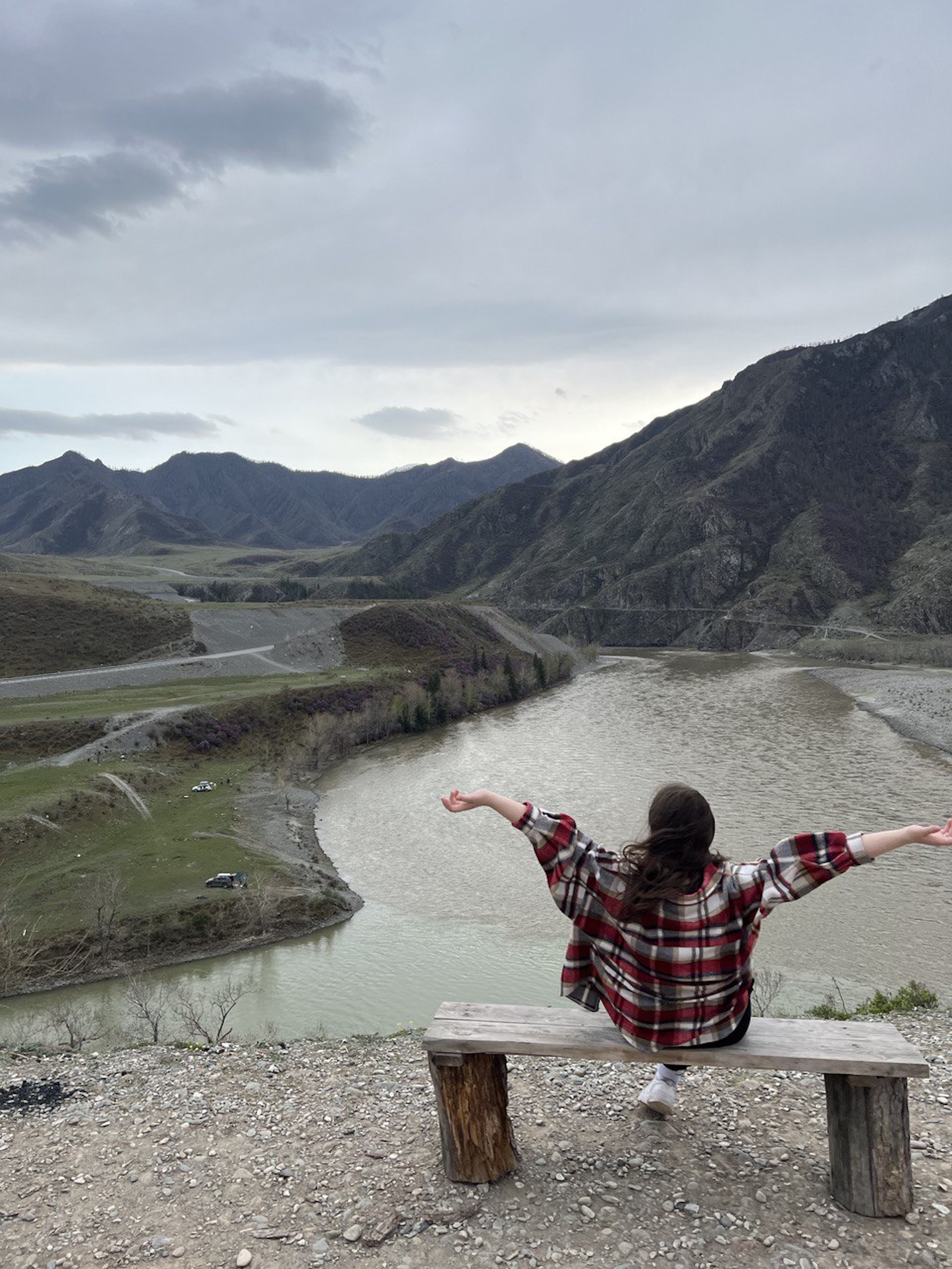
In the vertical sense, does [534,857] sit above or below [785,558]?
below

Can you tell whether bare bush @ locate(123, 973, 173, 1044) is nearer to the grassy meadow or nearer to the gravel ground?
the grassy meadow

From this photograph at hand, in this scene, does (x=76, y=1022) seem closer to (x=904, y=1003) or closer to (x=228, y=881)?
(x=228, y=881)

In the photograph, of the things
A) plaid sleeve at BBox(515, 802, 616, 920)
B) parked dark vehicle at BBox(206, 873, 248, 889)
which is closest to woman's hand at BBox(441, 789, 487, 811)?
plaid sleeve at BBox(515, 802, 616, 920)

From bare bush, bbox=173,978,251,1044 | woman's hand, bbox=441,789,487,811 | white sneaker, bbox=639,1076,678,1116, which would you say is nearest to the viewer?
woman's hand, bbox=441,789,487,811

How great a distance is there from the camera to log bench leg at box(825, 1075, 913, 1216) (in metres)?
5.66

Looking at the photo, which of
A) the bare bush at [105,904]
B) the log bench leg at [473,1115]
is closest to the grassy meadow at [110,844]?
the bare bush at [105,904]

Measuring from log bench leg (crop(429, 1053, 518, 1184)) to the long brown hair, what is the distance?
1799 mm

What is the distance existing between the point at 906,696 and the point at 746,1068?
7486 cm

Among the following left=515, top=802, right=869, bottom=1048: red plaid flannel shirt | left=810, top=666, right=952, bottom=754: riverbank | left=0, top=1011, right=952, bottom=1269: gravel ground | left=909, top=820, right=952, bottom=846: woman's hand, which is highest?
left=909, top=820, right=952, bottom=846: woman's hand

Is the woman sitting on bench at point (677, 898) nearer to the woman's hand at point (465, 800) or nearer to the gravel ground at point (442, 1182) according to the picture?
the woman's hand at point (465, 800)

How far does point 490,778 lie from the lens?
48.6 m

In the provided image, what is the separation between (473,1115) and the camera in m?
6.33

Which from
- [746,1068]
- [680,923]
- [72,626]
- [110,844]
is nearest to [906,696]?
[110,844]

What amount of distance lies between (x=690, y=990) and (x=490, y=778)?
43.3 metres
